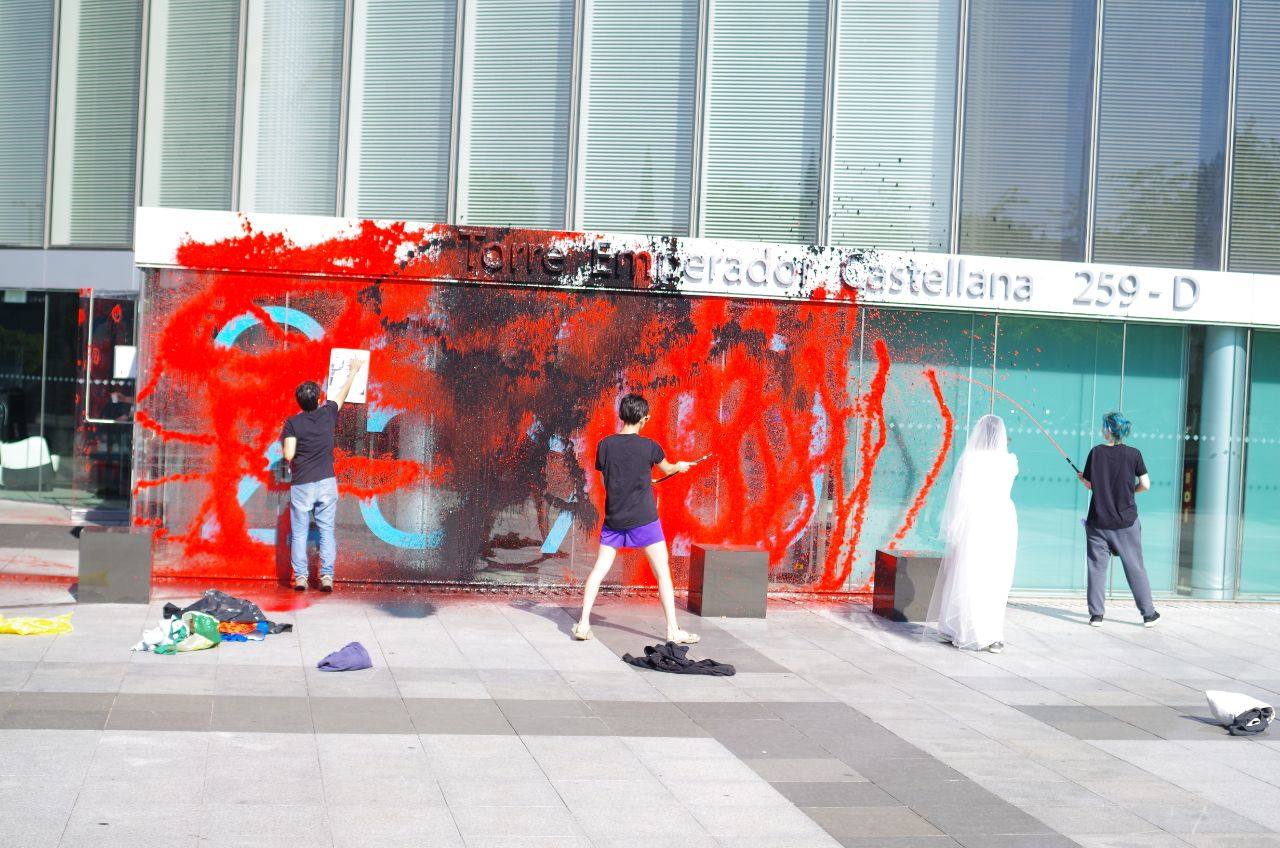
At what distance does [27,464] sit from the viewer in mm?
19516

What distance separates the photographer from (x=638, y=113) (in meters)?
15.3

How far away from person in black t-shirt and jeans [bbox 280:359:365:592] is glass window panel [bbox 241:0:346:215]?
375cm

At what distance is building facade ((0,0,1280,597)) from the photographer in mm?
14875

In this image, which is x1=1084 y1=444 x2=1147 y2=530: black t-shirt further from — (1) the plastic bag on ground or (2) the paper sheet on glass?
(2) the paper sheet on glass

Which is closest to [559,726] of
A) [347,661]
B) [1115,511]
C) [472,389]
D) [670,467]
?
[347,661]

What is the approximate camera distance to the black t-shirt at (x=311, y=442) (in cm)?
1235

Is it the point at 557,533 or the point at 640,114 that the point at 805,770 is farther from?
the point at 640,114

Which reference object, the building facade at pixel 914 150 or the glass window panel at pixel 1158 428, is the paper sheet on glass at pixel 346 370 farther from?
the glass window panel at pixel 1158 428

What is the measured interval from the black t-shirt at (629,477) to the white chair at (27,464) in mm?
11614

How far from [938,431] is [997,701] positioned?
520cm

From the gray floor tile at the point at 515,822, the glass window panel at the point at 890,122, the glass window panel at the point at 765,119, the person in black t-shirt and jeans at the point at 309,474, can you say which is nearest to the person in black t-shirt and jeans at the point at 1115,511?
the glass window panel at the point at 890,122

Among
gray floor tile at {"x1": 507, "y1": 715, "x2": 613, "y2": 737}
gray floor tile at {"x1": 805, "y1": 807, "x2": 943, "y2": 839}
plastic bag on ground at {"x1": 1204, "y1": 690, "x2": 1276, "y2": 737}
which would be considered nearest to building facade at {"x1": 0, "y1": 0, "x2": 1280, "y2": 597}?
plastic bag on ground at {"x1": 1204, "y1": 690, "x2": 1276, "y2": 737}

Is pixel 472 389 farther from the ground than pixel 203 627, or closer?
farther from the ground

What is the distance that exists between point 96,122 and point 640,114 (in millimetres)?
7442
